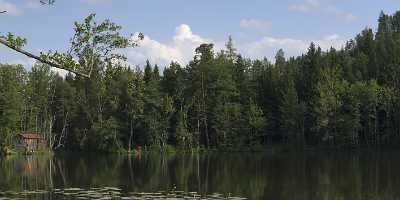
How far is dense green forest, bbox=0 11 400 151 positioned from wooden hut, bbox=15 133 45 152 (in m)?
2.16

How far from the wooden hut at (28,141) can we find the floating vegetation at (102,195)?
66.2 m

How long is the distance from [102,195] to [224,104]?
64153 mm

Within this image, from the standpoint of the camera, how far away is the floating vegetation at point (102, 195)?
25.9 metres

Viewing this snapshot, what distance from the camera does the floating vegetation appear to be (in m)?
25.9

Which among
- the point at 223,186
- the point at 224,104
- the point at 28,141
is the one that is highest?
the point at 224,104

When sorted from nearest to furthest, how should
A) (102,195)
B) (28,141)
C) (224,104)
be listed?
1. (102,195)
2. (224,104)
3. (28,141)

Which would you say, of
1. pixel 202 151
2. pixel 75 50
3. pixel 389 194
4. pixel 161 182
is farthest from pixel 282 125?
pixel 75 50

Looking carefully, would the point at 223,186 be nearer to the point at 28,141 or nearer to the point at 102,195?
the point at 102,195

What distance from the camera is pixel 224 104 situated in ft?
295

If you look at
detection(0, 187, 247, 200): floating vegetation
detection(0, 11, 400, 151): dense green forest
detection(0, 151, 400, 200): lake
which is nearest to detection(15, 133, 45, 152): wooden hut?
detection(0, 11, 400, 151): dense green forest

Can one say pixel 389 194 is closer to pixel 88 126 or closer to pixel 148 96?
pixel 148 96

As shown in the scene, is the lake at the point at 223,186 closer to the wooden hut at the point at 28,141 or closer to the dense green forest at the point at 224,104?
the dense green forest at the point at 224,104

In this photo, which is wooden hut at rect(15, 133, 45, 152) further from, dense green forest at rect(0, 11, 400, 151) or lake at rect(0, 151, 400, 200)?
lake at rect(0, 151, 400, 200)

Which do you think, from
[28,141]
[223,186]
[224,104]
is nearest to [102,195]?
[223,186]
